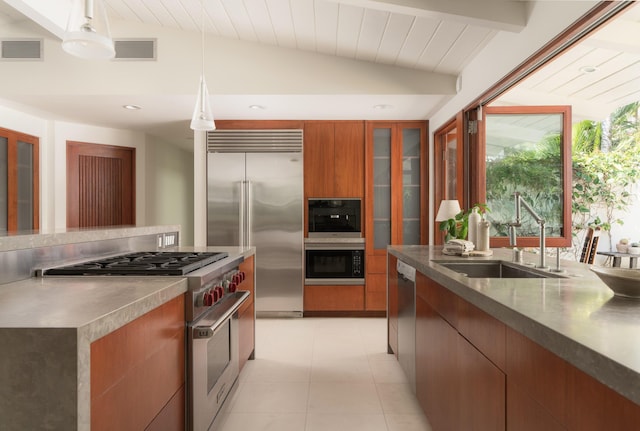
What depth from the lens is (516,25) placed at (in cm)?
229

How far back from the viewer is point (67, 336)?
Answer: 2.76ft

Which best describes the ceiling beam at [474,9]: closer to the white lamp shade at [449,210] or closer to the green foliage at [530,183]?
the green foliage at [530,183]

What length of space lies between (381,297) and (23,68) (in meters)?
4.20

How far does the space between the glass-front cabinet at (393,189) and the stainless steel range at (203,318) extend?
8.33 ft

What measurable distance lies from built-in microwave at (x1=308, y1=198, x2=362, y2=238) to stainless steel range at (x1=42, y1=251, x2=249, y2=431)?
7.56ft

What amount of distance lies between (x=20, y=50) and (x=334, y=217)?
3.41 metres

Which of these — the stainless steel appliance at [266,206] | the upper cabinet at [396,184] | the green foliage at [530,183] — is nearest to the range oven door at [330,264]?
the stainless steel appliance at [266,206]

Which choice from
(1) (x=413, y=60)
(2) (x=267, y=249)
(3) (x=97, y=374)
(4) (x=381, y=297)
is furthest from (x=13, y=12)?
(4) (x=381, y=297)

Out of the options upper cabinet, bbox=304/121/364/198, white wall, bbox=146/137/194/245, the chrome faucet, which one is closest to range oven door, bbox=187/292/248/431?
the chrome faucet

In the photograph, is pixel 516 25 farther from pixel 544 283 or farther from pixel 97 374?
pixel 97 374

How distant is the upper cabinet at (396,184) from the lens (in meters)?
4.45

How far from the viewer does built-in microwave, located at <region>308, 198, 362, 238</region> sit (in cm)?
441

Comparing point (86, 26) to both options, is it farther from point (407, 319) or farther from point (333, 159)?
point (333, 159)

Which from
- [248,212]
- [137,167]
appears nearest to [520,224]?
[248,212]
